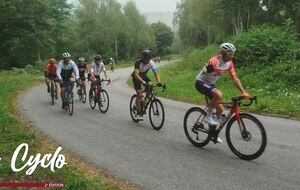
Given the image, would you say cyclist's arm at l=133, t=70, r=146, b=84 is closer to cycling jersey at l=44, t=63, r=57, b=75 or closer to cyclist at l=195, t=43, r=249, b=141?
cyclist at l=195, t=43, r=249, b=141

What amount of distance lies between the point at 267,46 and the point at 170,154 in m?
18.2

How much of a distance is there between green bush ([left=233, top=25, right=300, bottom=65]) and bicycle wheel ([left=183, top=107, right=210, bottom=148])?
15.6 metres

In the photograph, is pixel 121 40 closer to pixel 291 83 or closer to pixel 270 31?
pixel 270 31

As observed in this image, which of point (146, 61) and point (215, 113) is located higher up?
point (146, 61)

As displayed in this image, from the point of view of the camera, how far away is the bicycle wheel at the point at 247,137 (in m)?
8.09

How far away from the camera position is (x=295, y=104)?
50.9 ft

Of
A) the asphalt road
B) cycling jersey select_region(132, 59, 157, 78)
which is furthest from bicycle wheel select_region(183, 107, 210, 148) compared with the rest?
cycling jersey select_region(132, 59, 157, 78)

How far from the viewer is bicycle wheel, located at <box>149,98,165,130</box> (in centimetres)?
1162

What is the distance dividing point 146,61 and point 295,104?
6483 millimetres

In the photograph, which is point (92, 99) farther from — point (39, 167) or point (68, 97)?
point (39, 167)

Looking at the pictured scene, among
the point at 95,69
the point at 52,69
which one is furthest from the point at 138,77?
the point at 52,69

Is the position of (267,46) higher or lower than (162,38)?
higher

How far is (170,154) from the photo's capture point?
8.95 meters

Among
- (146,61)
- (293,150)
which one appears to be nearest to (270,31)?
(146,61)
